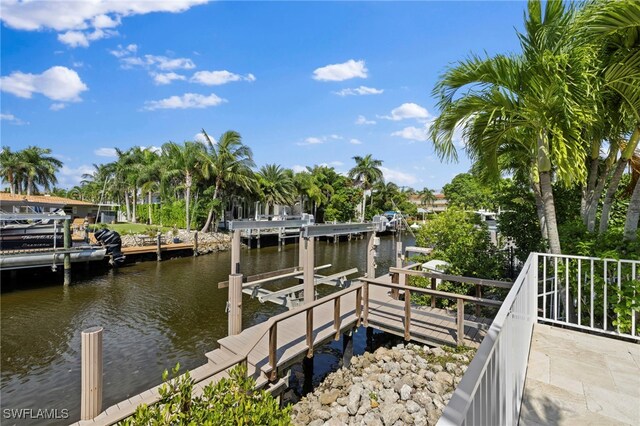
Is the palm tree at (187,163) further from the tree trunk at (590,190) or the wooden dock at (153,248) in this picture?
the tree trunk at (590,190)

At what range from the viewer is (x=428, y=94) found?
4.79m

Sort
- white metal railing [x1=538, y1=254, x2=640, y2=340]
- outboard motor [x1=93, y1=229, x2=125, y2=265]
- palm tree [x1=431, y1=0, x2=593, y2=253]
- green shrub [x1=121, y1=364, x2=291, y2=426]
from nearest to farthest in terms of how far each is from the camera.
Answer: green shrub [x1=121, y1=364, x2=291, y2=426] < white metal railing [x1=538, y1=254, x2=640, y2=340] < palm tree [x1=431, y1=0, x2=593, y2=253] < outboard motor [x1=93, y1=229, x2=125, y2=265]

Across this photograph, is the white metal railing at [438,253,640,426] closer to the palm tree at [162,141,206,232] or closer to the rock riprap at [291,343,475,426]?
the rock riprap at [291,343,475,426]

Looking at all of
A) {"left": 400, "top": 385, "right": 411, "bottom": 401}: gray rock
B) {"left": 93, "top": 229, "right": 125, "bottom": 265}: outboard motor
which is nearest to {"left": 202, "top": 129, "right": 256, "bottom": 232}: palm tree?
{"left": 93, "top": 229, "right": 125, "bottom": 265}: outboard motor

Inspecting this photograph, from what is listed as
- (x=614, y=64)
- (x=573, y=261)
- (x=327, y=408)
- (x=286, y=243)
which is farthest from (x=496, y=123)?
(x=286, y=243)

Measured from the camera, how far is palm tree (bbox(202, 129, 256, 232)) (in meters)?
26.1

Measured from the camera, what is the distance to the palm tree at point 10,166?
99.0 ft

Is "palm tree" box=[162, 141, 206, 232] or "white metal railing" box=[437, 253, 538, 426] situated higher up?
"palm tree" box=[162, 141, 206, 232]

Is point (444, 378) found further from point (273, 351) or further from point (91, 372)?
point (91, 372)

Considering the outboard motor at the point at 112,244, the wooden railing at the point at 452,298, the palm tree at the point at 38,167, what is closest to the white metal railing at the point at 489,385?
the wooden railing at the point at 452,298

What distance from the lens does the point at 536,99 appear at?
3.81 metres

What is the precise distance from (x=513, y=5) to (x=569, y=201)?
175 inches

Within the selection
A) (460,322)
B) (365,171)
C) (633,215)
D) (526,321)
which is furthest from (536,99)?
(365,171)

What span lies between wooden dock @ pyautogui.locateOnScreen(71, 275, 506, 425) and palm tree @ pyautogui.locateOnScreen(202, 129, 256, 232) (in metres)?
21.3
